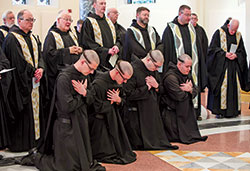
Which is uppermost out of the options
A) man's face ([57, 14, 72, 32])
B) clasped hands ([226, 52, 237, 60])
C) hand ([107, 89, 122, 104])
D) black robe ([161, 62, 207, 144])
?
man's face ([57, 14, 72, 32])

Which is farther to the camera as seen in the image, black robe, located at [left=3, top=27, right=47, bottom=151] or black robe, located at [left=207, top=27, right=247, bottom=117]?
black robe, located at [left=207, top=27, right=247, bottom=117]

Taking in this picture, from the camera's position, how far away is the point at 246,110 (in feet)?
32.7

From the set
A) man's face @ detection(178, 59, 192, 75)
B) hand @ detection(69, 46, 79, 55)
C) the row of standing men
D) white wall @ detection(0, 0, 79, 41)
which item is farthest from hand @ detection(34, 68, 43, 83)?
white wall @ detection(0, 0, 79, 41)

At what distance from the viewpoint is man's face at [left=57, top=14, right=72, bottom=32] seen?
6.99 meters

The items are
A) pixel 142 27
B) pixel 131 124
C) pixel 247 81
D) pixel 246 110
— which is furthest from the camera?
pixel 246 110

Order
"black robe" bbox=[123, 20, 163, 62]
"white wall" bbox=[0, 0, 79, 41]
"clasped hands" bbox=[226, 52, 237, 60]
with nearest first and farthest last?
"black robe" bbox=[123, 20, 163, 62], "clasped hands" bbox=[226, 52, 237, 60], "white wall" bbox=[0, 0, 79, 41]

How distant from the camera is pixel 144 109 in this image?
6.43 metres

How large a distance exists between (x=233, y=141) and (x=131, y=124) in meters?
1.84

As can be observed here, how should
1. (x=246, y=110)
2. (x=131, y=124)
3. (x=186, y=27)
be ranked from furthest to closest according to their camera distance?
1. (x=246, y=110)
2. (x=186, y=27)
3. (x=131, y=124)

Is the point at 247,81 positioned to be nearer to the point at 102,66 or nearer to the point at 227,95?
the point at 227,95

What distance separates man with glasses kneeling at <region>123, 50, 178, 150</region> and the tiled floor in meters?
0.30

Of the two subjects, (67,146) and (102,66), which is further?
(102,66)

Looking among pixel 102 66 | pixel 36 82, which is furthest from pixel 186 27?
pixel 36 82

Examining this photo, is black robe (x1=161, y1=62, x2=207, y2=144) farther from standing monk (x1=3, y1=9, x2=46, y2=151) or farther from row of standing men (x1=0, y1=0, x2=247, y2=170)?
standing monk (x1=3, y1=9, x2=46, y2=151)
